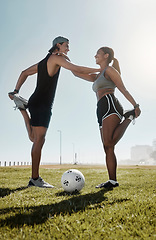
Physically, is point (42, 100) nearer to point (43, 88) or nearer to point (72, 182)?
point (43, 88)

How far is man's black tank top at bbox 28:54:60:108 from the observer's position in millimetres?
5461

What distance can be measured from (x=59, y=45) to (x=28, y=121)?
2326 millimetres

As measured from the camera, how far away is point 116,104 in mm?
5211

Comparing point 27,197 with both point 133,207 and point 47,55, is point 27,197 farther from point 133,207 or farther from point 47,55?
point 47,55

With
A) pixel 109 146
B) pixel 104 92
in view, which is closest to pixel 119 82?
pixel 104 92

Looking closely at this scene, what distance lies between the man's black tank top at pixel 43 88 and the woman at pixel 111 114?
119 cm

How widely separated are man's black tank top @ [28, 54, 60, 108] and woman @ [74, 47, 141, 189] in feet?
3.89

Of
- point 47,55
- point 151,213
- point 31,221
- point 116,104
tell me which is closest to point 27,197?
point 31,221

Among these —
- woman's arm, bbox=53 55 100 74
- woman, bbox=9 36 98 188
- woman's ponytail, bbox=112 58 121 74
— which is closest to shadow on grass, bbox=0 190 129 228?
woman, bbox=9 36 98 188

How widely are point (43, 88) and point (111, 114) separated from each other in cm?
195

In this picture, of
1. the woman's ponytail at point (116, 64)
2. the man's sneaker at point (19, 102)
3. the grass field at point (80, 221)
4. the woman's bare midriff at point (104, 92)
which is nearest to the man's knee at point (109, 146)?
the woman's bare midriff at point (104, 92)

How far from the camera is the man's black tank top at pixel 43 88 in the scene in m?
5.46

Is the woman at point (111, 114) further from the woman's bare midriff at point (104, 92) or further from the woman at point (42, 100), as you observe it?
the woman at point (42, 100)

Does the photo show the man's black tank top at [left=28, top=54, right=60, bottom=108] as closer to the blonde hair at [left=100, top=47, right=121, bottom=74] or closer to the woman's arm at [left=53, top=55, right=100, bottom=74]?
the woman's arm at [left=53, top=55, right=100, bottom=74]
